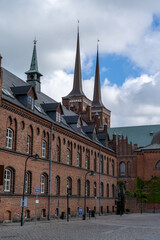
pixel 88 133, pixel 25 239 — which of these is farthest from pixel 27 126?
pixel 88 133

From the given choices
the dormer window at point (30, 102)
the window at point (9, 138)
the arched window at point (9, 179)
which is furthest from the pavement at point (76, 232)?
the dormer window at point (30, 102)

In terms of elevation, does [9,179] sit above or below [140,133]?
below

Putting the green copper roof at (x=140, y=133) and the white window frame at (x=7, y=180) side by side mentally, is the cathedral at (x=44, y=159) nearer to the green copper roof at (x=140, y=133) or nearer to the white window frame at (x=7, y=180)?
the white window frame at (x=7, y=180)

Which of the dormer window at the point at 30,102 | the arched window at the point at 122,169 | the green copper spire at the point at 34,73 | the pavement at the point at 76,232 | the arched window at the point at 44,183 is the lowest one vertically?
the pavement at the point at 76,232

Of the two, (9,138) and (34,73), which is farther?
(34,73)

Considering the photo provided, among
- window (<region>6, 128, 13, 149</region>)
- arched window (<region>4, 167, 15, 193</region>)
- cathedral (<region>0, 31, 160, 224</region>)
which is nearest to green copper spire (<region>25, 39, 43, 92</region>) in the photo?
cathedral (<region>0, 31, 160, 224</region>)

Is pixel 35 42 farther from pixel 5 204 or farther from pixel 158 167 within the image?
pixel 158 167

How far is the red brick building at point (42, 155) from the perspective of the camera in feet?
102

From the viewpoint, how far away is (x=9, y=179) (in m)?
31.2

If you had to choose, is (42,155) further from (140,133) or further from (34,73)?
(140,133)

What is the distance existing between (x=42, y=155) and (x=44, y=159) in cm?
50

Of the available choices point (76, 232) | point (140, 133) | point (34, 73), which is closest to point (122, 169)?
point (140, 133)

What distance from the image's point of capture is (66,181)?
140 ft

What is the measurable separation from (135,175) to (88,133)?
92.8 feet
